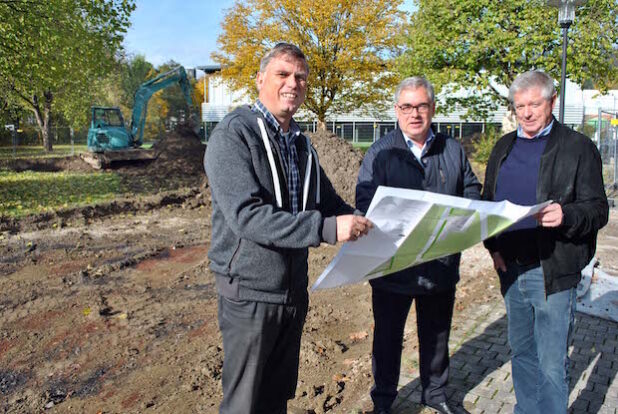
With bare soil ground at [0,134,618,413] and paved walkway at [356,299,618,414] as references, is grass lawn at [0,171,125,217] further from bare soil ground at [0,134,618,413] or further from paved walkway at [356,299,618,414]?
paved walkway at [356,299,618,414]

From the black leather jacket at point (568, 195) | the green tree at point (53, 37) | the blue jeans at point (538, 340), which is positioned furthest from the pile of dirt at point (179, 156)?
the black leather jacket at point (568, 195)

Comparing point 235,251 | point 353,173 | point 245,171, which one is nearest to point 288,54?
point 245,171

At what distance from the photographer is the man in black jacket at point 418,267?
306 centimetres

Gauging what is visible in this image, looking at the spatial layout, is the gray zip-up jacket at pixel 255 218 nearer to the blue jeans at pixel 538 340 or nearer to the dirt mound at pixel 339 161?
the blue jeans at pixel 538 340

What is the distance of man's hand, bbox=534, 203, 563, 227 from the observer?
8.27 feet

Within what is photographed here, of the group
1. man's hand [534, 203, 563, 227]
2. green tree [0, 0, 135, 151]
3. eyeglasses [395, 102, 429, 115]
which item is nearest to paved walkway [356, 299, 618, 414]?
man's hand [534, 203, 563, 227]

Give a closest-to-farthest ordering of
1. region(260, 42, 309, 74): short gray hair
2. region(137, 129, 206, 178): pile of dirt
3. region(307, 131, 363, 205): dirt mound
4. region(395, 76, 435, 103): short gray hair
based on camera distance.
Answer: region(260, 42, 309, 74): short gray hair
region(395, 76, 435, 103): short gray hair
region(307, 131, 363, 205): dirt mound
region(137, 129, 206, 178): pile of dirt

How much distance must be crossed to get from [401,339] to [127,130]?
24290mm

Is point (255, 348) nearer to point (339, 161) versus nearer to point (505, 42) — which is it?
point (339, 161)

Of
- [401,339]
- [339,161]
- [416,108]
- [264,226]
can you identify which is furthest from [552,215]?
[339,161]

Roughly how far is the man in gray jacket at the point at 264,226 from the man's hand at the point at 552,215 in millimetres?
1004

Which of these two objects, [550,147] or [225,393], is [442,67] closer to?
[550,147]

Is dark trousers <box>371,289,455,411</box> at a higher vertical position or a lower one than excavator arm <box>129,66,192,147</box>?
lower

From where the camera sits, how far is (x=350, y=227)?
2.09 meters
